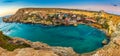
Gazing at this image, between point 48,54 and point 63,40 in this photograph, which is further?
point 63,40

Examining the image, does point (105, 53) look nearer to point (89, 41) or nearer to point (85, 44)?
point (85, 44)

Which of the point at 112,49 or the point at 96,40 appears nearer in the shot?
the point at 112,49

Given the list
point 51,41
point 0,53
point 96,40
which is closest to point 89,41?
point 96,40

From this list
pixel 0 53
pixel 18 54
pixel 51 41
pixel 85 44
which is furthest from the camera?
pixel 51 41

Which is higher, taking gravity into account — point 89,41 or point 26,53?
point 26,53

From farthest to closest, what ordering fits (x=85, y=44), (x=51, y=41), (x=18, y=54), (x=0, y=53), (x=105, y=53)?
(x=51, y=41) → (x=85, y=44) → (x=0, y=53) → (x=18, y=54) → (x=105, y=53)

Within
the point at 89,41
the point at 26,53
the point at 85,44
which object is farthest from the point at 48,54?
the point at 89,41

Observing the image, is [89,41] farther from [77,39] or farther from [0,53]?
[0,53]

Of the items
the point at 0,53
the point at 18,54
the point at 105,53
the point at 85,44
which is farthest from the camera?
the point at 85,44

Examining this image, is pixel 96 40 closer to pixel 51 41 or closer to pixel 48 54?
pixel 51 41

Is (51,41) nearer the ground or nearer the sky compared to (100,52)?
nearer the ground
